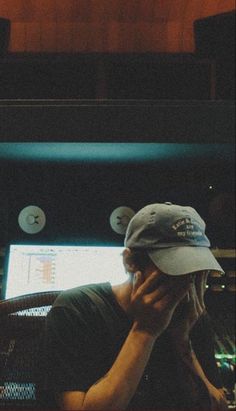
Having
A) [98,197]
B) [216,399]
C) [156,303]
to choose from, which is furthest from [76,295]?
[98,197]

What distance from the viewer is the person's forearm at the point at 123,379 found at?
4.60ft

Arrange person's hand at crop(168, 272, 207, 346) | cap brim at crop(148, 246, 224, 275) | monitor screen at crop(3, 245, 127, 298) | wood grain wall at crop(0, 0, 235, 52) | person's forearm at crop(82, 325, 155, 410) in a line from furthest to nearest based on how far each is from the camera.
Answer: monitor screen at crop(3, 245, 127, 298) → wood grain wall at crop(0, 0, 235, 52) → person's hand at crop(168, 272, 207, 346) → cap brim at crop(148, 246, 224, 275) → person's forearm at crop(82, 325, 155, 410)

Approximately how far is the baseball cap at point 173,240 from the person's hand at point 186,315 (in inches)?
3.9

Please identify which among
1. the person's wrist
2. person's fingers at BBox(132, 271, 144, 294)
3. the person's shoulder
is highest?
person's fingers at BBox(132, 271, 144, 294)

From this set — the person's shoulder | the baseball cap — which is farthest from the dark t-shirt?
the baseball cap

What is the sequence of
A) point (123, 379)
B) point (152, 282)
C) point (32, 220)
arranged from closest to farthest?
1. point (123, 379)
2. point (152, 282)
3. point (32, 220)

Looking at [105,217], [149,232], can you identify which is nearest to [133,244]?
[149,232]

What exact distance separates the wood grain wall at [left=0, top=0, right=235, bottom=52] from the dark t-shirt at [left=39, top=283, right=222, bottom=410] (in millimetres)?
2854

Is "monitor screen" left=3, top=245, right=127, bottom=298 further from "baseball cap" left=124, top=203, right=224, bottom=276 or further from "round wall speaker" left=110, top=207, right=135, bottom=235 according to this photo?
"baseball cap" left=124, top=203, right=224, bottom=276

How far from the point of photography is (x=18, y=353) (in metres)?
1.51

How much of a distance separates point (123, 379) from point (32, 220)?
12.8 ft

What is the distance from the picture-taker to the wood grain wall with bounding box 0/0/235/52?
3883 millimetres

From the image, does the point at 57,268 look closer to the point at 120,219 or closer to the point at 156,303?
the point at 120,219

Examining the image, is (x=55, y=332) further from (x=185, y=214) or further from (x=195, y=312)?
(x=185, y=214)
